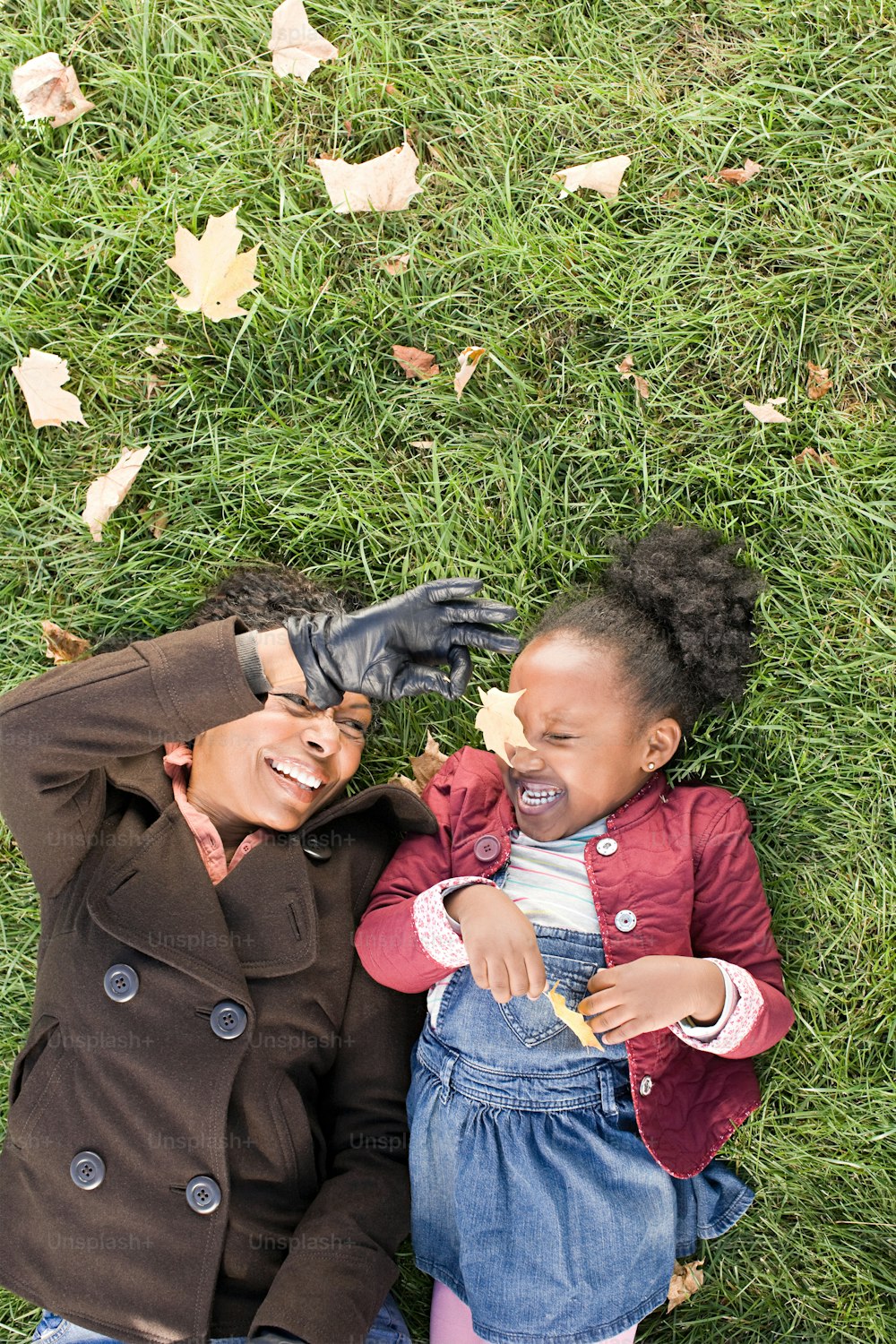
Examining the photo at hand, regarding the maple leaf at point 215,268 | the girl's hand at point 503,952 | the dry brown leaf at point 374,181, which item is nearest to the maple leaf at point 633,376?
the dry brown leaf at point 374,181

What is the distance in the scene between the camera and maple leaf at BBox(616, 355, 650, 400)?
3.44m

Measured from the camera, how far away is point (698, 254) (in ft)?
11.3

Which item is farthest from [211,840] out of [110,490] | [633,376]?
[633,376]

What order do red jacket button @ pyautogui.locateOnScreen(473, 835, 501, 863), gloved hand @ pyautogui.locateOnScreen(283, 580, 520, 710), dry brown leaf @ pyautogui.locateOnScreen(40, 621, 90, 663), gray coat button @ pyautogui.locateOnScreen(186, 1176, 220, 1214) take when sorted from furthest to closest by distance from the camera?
dry brown leaf @ pyautogui.locateOnScreen(40, 621, 90, 663), red jacket button @ pyautogui.locateOnScreen(473, 835, 501, 863), gray coat button @ pyautogui.locateOnScreen(186, 1176, 220, 1214), gloved hand @ pyautogui.locateOnScreen(283, 580, 520, 710)

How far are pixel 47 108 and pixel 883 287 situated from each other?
9.10 ft

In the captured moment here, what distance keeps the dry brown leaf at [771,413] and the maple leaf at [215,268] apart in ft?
5.39

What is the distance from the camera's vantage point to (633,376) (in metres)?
3.45

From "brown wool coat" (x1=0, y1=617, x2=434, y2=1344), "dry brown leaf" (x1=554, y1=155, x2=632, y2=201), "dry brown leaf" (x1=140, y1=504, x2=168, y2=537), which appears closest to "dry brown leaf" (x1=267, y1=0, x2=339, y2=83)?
"dry brown leaf" (x1=554, y1=155, x2=632, y2=201)

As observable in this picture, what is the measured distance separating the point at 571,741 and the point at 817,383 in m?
1.42

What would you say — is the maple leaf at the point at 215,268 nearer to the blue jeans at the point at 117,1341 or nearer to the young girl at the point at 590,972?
the young girl at the point at 590,972

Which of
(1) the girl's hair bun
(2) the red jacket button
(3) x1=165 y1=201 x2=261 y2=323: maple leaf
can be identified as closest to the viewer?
(2) the red jacket button

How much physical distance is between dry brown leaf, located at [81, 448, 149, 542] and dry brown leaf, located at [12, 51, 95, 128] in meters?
1.14

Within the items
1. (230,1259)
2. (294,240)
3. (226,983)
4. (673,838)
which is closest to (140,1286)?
(230,1259)

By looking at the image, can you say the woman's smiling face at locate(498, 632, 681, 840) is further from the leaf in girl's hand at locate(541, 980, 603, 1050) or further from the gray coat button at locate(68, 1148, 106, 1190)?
the gray coat button at locate(68, 1148, 106, 1190)
